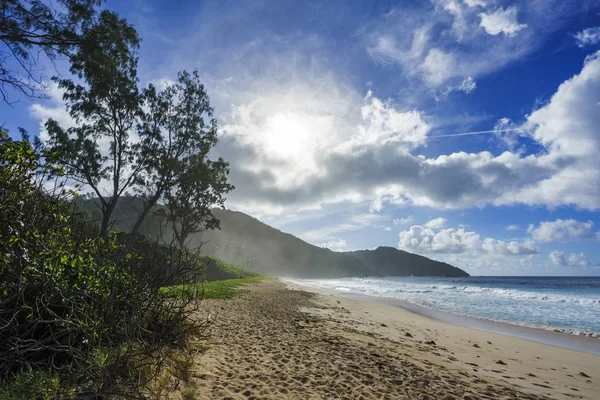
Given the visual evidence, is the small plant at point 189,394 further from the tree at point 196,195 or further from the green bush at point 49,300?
the tree at point 196,195

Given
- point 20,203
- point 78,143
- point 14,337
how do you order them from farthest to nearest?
point 78,143 < point 20,203 < point 14,337

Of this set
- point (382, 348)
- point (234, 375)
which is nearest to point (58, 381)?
point (234, 375)

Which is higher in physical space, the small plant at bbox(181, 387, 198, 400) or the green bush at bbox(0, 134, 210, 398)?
the green bush at bbox(0, 134, 210, 398)

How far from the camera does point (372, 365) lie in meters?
7.25

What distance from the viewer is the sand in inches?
226

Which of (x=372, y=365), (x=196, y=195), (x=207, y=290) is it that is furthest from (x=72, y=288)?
(x=196, y=195)

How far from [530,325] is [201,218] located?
2550 centimetres

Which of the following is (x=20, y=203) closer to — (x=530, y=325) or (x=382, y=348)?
(x=382, y=348)

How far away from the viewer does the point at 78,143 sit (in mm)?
20094

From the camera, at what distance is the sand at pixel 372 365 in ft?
18.8

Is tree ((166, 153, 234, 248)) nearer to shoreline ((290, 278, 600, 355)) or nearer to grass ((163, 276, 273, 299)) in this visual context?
grass ((163, 276, 273, 299))

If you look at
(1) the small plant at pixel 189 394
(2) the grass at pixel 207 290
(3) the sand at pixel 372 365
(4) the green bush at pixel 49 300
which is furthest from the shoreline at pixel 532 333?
(4) the green bush at pixel 49 300

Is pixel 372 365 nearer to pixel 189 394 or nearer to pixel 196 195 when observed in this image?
pixel 189 394

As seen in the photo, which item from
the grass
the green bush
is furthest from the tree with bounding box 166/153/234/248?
the green bush
